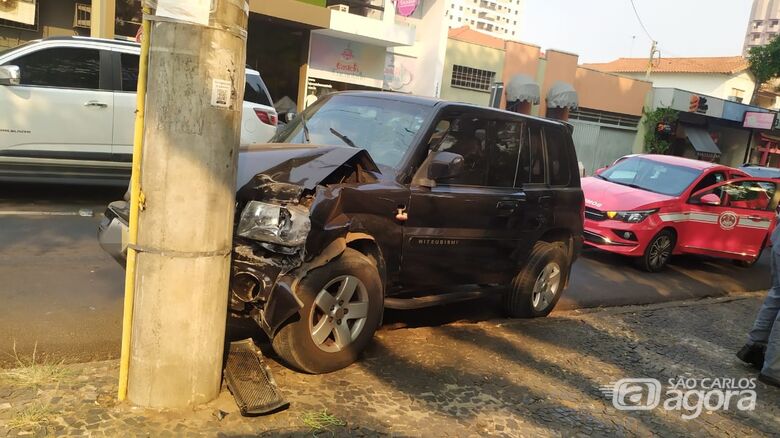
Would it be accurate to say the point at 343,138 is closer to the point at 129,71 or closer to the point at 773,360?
the point at 773,360

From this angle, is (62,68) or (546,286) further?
(62,68)

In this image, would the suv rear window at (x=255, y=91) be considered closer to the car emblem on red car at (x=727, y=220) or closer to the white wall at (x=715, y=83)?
the car emblem on red car at (x=727, y=220)

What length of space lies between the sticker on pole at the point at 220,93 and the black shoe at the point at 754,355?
4914 mm

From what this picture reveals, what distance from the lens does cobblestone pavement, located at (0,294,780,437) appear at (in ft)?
10.4

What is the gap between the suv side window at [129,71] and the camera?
26.0 feet

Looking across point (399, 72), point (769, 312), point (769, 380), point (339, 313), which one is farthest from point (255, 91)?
point (399, 72)

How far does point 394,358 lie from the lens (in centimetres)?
443

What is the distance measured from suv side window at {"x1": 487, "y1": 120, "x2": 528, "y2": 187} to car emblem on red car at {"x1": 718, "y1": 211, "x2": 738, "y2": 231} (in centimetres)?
576

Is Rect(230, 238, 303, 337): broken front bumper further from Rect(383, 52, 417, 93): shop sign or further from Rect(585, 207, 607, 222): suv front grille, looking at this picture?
Rect(383, 52, 417, 93): shop sign

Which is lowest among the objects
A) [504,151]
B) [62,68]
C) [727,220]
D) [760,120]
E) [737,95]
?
[727,220]

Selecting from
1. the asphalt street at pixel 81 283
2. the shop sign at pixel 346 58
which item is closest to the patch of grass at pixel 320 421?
the asphalt street at pixel 81 283

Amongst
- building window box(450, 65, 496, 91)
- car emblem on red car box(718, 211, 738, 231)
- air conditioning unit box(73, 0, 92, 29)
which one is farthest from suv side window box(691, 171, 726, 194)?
building window box(450, 65, 496, 91)

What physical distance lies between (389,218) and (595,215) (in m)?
5.62

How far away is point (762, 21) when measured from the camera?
4862 inches
